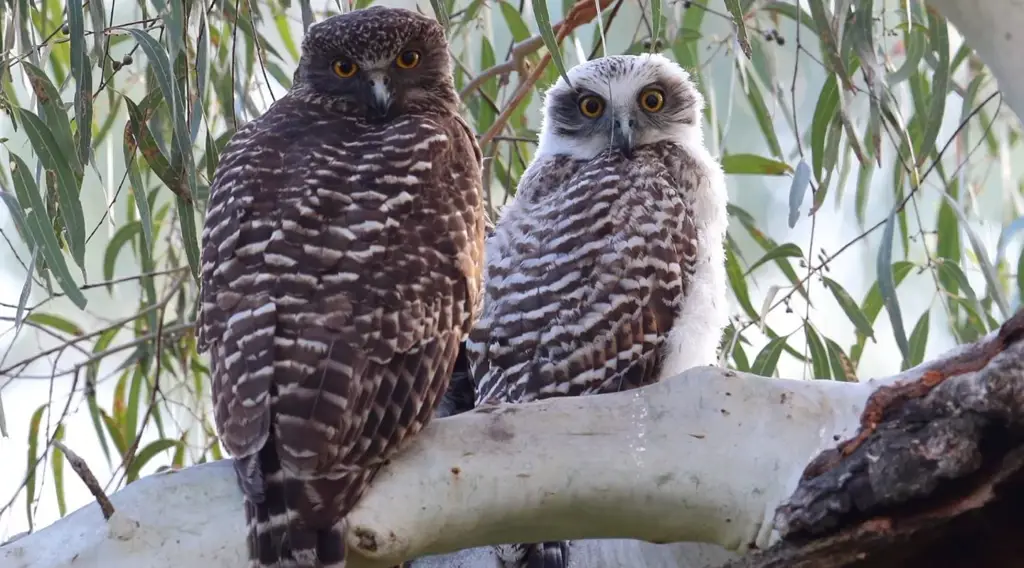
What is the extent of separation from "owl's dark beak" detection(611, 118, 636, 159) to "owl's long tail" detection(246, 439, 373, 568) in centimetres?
154

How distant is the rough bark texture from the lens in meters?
1.46

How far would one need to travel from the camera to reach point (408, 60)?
2.63 m

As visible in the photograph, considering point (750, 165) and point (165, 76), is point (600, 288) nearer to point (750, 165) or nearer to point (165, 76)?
point (750, 165)

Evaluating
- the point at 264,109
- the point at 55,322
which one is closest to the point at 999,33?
the point at 264,109

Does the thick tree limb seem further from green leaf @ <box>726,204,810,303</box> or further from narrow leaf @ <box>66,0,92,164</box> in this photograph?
green leaf @ <box>726,204,810,303</box>

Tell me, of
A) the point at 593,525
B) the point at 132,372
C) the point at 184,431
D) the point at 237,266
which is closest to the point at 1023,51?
the point at 593,525

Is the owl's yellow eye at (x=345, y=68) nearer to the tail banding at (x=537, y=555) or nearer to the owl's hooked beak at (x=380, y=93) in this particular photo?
the owl's hooked beak at (x=380, y=93)

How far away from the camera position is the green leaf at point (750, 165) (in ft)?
10.2

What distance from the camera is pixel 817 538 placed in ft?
5.12

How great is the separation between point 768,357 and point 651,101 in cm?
76

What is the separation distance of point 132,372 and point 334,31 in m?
1.44

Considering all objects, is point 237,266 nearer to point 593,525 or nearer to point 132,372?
point 593,525

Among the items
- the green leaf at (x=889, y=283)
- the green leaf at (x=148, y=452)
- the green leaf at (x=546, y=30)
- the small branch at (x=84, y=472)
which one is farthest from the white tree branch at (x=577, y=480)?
the green leaf at (x=148, y=452)

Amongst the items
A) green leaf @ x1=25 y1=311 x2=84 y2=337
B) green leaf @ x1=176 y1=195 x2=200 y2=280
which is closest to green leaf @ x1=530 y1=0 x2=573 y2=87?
green leaf @ x1=176 y1=195 x2=200 y2=280
